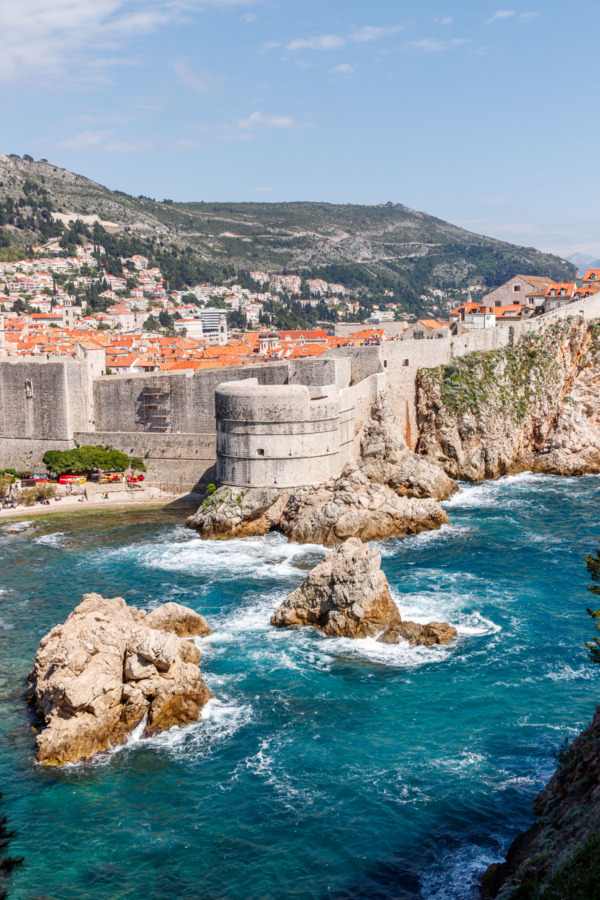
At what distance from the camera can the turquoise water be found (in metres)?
13.8

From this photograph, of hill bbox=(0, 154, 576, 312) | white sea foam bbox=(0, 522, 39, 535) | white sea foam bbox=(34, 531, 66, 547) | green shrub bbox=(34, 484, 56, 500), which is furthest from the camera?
hill bbox=(0, 154, 576, 312)

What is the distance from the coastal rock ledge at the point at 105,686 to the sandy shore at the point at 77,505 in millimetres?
18415

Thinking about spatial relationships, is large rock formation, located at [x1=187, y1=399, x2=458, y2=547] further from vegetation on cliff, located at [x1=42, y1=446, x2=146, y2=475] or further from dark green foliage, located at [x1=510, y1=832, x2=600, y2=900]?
dark green foliage, located at [x1=510, y1=832, x2=600, y2=900]

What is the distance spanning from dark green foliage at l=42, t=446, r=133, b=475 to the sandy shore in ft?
6.55

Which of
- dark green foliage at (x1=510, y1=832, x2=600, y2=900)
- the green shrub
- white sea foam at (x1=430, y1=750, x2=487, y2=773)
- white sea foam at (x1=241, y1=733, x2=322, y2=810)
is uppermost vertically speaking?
dark green foliage at (x1=510, y1=832, x2=600, y2=900)

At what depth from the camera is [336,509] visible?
1242 inches

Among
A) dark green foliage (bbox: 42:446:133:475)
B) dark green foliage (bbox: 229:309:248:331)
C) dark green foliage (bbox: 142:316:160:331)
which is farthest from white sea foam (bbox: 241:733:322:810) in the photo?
dark green foliage (bbox: 229:309:248:331)

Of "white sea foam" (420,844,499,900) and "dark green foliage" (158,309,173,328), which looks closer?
"white sea foam" (420,844,499,900)

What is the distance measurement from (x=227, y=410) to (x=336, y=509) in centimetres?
650

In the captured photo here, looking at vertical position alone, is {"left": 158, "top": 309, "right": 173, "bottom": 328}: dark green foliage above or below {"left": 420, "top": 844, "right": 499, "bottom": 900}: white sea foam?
above

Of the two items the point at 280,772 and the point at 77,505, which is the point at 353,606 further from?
the point at 77,505

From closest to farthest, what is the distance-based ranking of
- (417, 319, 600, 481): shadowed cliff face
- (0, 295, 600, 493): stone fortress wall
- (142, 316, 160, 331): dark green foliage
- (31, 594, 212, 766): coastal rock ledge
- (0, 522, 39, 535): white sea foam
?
(31, 594, 212, 766): coastal rock ledge → (0, 295, 600, 493): stone fortress wall → (0, 522, 39, 535): white sea foam → (417, 319, 600, 481): shadowed cliff face → (142, 316, 160, 331): dark green foliage

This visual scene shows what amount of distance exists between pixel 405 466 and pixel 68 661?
68.8 feet

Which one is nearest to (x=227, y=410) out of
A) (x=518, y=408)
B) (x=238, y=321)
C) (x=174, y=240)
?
(x=518, y=408)
